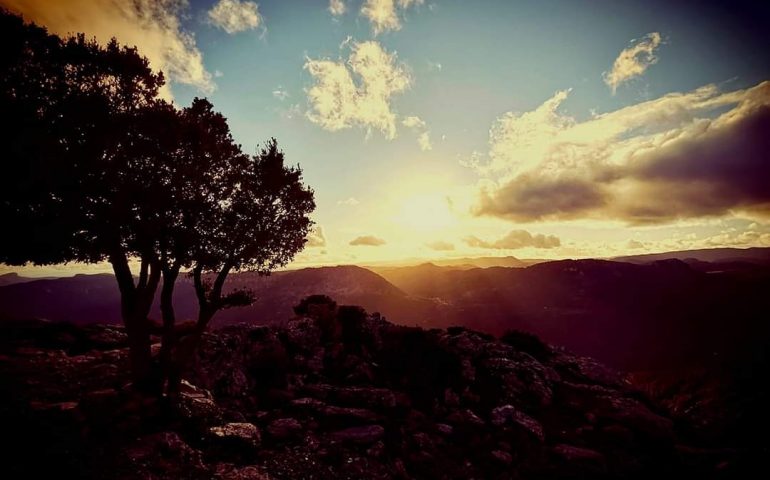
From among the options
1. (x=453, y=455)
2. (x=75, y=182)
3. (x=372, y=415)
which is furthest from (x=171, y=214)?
(x=453, y=455)

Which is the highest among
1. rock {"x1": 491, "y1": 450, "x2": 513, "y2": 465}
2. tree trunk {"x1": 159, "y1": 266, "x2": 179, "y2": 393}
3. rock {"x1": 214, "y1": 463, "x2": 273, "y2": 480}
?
tree trunk {"x1": 159, "y1": 266, "x2": 179, "y2": 393}

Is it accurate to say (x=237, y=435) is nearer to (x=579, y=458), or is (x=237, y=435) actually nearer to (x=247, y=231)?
(x=247, y=231)

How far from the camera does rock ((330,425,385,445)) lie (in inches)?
634

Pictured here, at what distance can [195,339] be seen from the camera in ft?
54.0

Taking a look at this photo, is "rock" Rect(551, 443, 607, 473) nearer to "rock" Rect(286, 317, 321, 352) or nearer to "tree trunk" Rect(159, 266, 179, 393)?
"rock" Rect(286, 317, 321, 352)

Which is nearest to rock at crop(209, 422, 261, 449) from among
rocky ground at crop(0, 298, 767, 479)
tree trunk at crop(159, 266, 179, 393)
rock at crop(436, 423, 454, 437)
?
rocky ground at crop(0, 298, 767, 479)

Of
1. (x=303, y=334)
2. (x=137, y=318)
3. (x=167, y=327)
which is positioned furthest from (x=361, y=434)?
(x=303, y=334)

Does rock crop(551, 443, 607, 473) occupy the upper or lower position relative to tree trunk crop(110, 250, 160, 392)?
lower

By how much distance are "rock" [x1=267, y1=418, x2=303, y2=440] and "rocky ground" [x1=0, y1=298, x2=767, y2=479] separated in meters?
0.09

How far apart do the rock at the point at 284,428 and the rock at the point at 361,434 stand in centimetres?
176

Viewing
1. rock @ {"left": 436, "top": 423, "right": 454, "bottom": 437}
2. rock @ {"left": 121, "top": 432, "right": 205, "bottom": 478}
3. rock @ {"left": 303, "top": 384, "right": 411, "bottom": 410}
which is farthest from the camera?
rock @ {"left": 303, "top": 384, "right": 411, "bottom": 410}

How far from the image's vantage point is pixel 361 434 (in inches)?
651

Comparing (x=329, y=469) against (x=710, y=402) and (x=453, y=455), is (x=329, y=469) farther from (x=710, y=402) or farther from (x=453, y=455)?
(x=710, y=402)

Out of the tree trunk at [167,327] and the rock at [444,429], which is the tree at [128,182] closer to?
the tree trunk at [167,327]
